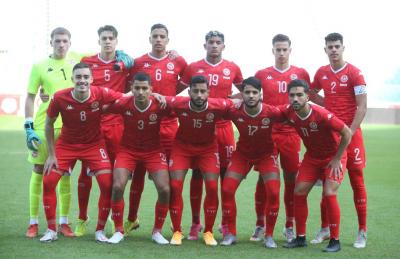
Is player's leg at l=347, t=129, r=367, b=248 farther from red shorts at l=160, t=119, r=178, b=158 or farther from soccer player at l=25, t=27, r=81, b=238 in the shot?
soccer player at l=25, t=27, r=81, b=238

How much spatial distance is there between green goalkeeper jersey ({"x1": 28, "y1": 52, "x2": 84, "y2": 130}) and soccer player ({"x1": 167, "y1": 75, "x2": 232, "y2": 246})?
3.94 feet

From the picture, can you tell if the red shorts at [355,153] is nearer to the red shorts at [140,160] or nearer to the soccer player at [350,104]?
the soccer player at [350,104]

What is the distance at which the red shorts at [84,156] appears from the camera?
6773 millimetres

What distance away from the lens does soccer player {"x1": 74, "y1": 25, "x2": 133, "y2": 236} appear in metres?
7.12

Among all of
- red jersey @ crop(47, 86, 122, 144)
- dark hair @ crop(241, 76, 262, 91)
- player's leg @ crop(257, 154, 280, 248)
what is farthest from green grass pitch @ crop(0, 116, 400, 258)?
dark hair @ crop(241, 76, 262, 91)

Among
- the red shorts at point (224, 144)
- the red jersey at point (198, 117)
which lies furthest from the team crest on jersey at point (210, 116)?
the red shorts at point (224, 144)

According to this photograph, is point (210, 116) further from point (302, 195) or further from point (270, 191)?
point (302, 195)

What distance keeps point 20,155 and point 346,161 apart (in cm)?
1000

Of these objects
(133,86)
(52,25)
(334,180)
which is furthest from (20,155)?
(52,25)

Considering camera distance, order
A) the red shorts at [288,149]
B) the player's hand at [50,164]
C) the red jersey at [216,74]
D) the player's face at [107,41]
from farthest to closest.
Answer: the red jersey at [216,74] → the player's face at [107,41] → the red shorts at [288,149] → the player's hand at [50,164]

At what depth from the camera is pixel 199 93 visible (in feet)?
21.7

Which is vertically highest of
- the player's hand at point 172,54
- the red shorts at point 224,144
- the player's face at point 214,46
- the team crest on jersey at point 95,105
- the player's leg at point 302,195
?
the player's face at point 214,46

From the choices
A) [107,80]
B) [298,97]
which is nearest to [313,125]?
→ [298,97]

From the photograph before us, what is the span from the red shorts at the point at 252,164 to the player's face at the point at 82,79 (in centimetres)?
155
